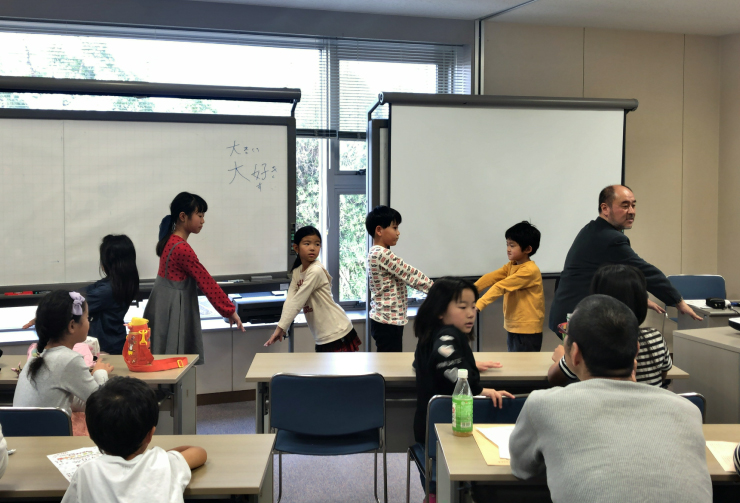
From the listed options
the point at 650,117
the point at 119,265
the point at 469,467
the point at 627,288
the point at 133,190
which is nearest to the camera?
the point at 469,467

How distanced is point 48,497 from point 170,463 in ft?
1.25

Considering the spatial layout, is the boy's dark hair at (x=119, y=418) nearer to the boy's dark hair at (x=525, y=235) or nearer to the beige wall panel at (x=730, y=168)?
the boy's dark hair at (x=525, y=235)

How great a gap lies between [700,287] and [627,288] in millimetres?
3175

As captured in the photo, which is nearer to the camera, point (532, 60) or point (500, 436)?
point (500, 436)

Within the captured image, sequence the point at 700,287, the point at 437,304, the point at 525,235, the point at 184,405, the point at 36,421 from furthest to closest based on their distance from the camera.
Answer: the point at 700,287
the point at 525,235
the point at 184,405
the point at 437,304
the point at 36,421

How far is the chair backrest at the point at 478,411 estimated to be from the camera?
6.85ft

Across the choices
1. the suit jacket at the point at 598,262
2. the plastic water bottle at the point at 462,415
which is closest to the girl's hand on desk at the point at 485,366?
the plastic water bottle at the point at 462,415

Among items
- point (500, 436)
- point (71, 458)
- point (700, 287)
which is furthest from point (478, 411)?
point (700, 287)

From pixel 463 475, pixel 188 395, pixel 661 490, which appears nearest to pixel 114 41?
pixel 188 395

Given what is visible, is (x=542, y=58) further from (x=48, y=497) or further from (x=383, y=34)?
(x=48, y=497)

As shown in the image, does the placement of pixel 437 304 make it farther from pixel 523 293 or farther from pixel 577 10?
pixel 577 10

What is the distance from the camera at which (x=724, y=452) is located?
1808mm

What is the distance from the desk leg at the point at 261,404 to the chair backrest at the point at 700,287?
3.56m

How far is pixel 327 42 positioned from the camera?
15.2 ft
